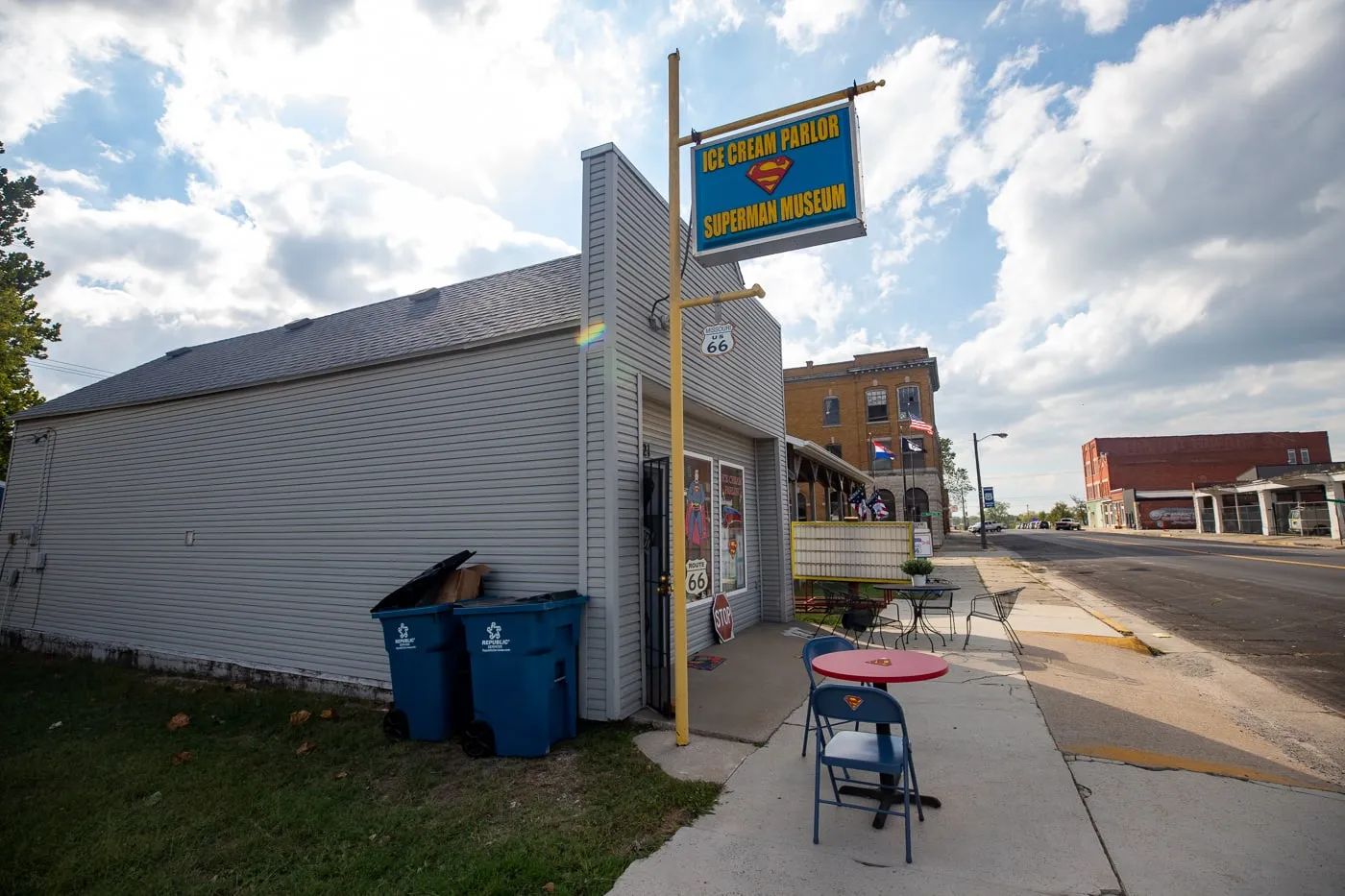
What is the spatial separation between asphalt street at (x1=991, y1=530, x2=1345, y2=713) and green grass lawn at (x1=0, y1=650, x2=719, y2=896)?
692cm

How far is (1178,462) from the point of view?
7138cm

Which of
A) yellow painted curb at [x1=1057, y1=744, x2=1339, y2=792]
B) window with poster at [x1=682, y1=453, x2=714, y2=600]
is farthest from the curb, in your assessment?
window with poster at [x1=682, y1=453, x2=714, y2=600]

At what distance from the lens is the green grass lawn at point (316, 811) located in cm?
352

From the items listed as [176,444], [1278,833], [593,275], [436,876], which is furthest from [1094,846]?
[176,444]

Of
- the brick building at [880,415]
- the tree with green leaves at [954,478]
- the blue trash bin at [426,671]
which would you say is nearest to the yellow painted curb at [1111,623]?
the blue trash bin at [426,671]

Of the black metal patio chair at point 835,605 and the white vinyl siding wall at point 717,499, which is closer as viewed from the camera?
the white vinyl siding wall at point 717,499

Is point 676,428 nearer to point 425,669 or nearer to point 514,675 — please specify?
point 514,675

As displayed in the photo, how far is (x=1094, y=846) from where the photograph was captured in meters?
3.44

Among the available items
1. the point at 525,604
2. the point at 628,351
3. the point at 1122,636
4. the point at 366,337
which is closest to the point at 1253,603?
the point at 1122,636

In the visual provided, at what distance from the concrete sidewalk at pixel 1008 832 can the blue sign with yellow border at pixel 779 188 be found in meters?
4.25

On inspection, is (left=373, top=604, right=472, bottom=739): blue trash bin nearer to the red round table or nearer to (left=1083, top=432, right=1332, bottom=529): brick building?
the red round table

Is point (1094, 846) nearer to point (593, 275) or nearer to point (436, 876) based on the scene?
point (436, 876)

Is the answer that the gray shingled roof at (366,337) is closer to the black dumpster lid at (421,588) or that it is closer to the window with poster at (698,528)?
the black dumpster lid at (421,588)

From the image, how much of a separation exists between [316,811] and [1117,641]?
9.91 meters
